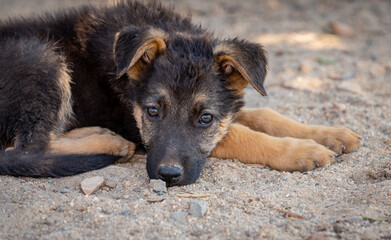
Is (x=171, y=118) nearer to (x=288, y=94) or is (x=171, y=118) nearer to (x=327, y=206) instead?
(x=327, y=206)

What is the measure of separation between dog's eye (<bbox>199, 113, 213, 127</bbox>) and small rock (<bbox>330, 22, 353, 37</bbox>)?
229 inches

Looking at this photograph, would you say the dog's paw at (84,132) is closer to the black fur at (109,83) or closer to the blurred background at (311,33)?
the black fur at (109,83)

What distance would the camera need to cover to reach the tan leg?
14.4 feet

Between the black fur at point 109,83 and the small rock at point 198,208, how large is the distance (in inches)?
18.4

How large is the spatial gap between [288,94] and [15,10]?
7.53 metres

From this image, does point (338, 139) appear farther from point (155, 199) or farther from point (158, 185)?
point (155, 199)

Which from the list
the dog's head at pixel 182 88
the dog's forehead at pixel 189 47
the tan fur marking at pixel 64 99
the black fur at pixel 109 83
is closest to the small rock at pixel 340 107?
the black fur at pixel 109 83

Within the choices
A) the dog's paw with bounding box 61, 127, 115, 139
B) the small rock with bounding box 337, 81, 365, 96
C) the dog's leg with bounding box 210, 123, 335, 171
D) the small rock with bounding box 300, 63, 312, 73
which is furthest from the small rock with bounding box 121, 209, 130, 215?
the small rock with bounding box 300, 63, 312, 73

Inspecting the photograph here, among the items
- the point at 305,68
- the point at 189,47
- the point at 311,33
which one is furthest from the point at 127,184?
the point at 311,33

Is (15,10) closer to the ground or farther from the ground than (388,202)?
closer to the ground

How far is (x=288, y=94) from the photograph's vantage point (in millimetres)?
6336

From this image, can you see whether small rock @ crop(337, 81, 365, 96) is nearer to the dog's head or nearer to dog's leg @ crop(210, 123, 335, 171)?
dog's leg @ crop(210, 123, 335, 171)

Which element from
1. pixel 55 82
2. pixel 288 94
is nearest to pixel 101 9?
pixel 55 82

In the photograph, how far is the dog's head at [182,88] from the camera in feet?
12.9
